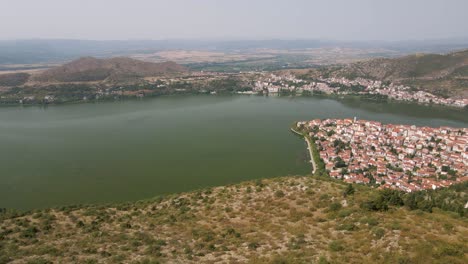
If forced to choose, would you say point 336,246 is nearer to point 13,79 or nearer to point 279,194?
point 279,194

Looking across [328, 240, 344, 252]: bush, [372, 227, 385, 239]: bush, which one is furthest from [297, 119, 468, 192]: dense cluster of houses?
[328, 240, 344, 252]: bush

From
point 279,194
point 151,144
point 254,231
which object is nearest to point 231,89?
point 151,144

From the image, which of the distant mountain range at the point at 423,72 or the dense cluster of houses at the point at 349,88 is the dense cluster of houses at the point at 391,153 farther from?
the distant mountain range at the point at 423,72

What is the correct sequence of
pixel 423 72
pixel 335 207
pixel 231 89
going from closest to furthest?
pixel 335 207 < pixel 231 89 < pixel 423 72

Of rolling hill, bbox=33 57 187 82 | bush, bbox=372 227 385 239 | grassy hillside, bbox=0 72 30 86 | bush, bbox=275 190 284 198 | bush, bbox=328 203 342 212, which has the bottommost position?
bush, bbox=275 190 284 198

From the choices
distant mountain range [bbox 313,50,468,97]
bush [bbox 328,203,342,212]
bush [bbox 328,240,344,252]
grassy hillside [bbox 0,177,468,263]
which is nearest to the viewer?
grassy hillside [bbox 0,177,468,263]

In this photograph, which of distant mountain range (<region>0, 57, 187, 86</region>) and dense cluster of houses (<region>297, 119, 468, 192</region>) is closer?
dense cluster of houses (<region>297, 119, 468, 192</region>)

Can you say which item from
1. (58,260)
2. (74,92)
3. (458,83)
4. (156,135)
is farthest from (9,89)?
(458,83)

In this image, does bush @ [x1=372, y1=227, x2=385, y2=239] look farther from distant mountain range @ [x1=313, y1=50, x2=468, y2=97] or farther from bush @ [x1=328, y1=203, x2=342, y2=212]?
distant mountain range @ [x1=313, y1=50, x2=468, y2=97]
